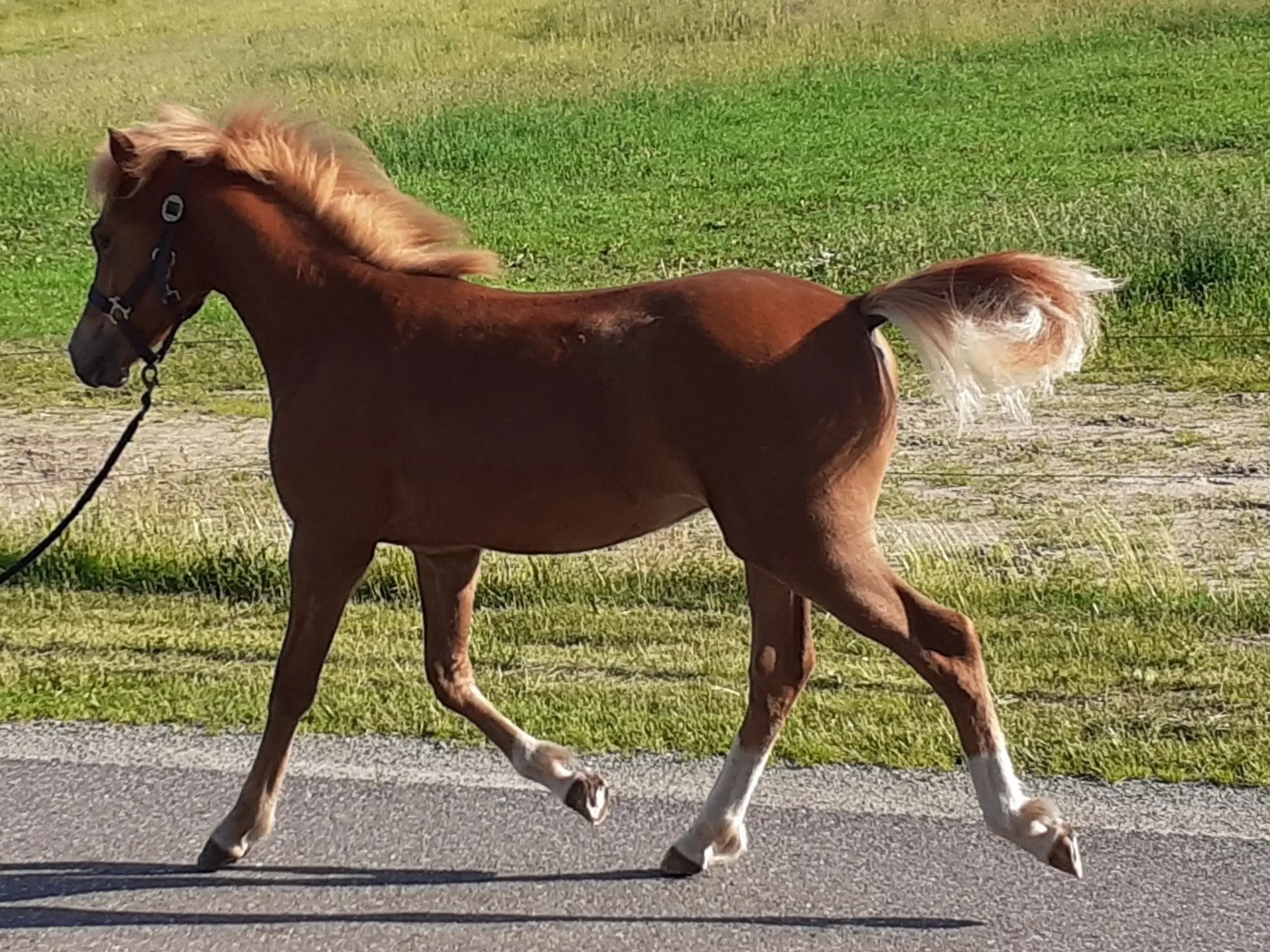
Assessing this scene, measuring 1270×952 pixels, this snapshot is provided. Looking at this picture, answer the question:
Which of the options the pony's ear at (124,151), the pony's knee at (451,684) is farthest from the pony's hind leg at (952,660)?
the pony's ear at (124,151)

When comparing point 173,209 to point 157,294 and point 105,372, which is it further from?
point 105,372

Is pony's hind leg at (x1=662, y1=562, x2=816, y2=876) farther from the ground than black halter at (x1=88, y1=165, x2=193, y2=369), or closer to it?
closer to it

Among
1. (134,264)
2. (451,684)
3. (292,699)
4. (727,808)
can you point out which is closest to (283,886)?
(292,699)

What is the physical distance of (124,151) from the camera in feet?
14.9

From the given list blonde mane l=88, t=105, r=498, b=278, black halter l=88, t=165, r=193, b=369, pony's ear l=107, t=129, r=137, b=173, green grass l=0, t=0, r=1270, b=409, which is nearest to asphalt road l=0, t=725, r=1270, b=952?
black halter l=88, t=165, r=193, b=369

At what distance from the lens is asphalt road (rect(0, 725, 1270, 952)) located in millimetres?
4055

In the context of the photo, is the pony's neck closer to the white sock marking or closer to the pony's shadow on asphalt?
the pony's shadow on asphalt

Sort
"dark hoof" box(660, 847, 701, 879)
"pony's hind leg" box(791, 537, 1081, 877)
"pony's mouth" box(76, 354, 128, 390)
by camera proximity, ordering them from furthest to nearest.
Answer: "pony's mouth" box(76, 354, 128, 390), "dark hoof" box(660, 847, 701, 879), "pony's hind leg" box(791, 537, 1081, 877)

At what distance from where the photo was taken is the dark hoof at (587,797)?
4.53m

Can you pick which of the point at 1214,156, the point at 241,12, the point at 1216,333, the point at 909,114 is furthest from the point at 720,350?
the point at 241,12

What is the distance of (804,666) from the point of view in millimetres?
4527

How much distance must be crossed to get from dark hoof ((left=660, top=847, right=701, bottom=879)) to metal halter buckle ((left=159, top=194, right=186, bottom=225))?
83.1 inches

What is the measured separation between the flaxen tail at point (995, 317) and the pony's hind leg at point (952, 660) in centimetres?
48

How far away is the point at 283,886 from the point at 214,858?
0.72ft
